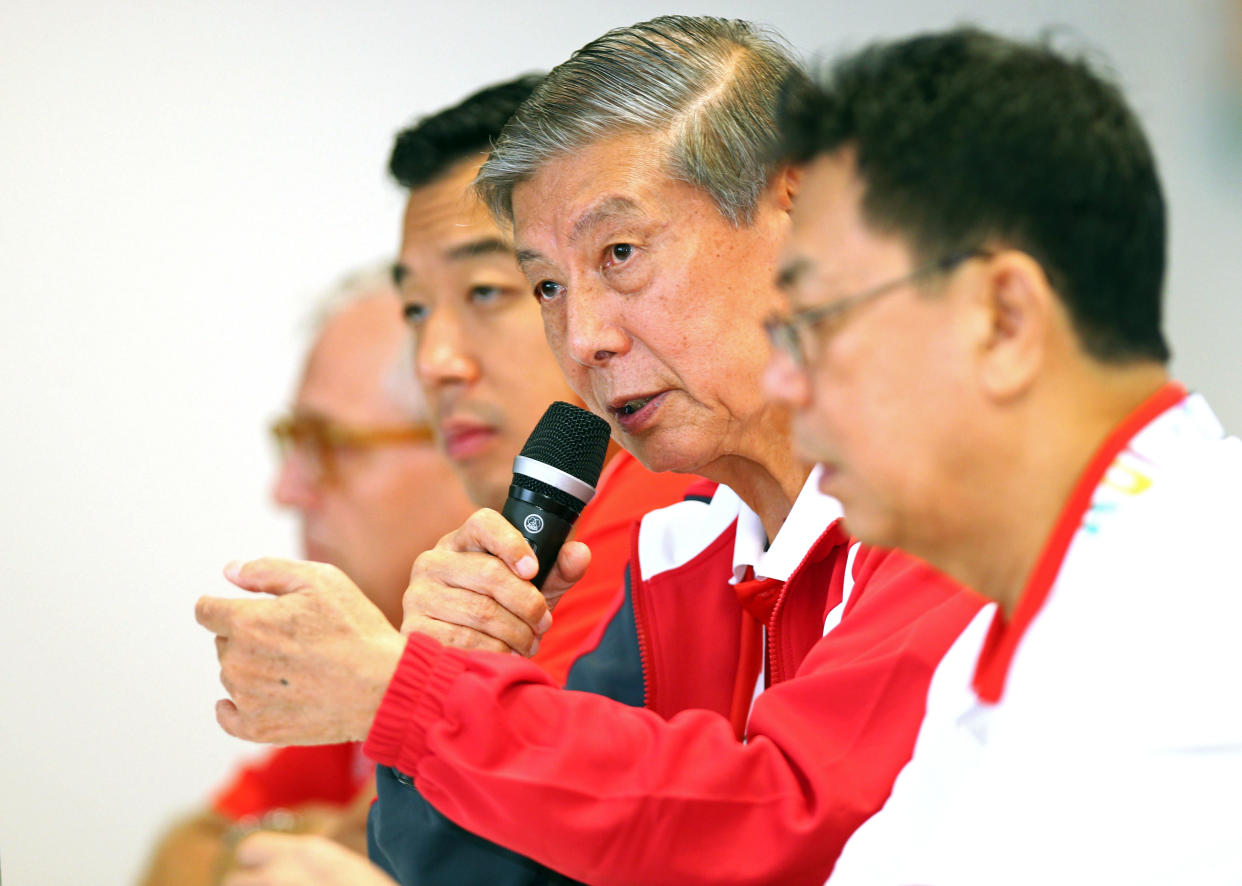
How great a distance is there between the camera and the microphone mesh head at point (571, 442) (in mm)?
1247

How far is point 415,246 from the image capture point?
2264 millimetres

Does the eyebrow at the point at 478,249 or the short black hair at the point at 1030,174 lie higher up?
the short black hair at the point at 1030,174

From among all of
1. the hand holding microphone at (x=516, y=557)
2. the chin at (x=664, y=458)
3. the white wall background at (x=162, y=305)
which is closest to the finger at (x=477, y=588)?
the hand holding microphone at (x=516, y=557)

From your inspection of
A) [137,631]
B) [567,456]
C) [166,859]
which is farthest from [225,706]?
[137,631]

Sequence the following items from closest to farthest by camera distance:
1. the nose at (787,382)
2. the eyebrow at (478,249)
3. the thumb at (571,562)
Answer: the nose at (787,382), the thumb at (571,562), the eyebrow at (478,249)

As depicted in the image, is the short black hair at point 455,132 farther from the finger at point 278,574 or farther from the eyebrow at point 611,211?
the finger at point 278,574

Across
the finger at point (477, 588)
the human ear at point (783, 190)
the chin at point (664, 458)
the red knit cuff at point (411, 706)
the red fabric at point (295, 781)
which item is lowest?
the red fabric at point (295, 781)

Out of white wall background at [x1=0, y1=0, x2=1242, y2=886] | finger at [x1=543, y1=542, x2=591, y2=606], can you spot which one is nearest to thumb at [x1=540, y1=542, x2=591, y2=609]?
finger at [x1=543, y1=542, x2=591, y2=606]

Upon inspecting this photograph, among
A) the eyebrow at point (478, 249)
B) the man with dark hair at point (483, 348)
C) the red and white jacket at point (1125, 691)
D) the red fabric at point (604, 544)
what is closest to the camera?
the red and white jacket at point (1125, 691)

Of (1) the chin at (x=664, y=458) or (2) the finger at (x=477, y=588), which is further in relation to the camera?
(1) the chin at (x=664, y=458)

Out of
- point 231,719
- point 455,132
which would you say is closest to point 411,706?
point 231,719

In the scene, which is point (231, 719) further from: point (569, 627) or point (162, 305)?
point (162, 305)

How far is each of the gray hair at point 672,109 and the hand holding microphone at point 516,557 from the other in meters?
0.32

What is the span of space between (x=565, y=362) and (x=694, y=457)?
0.65 ft
